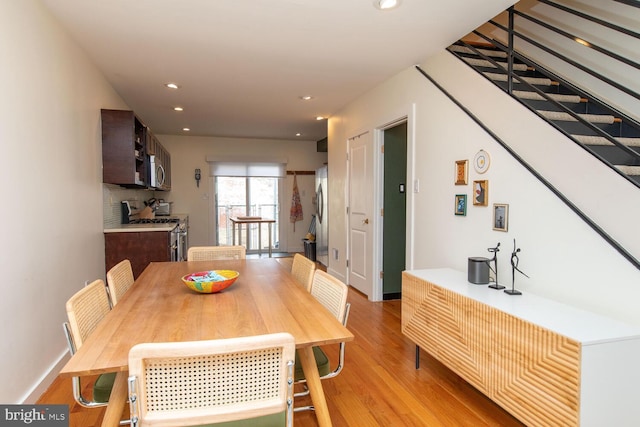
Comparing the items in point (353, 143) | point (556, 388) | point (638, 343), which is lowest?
point (556, 388)

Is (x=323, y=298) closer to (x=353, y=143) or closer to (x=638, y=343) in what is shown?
(x=638, y=343)

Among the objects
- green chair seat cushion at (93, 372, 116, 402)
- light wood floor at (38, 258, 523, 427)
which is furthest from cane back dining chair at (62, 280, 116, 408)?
light wood floor at (38, 258, 523, 427)

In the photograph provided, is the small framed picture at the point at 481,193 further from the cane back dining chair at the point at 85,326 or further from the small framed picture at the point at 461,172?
the cane back dining chair at the point at 85,326

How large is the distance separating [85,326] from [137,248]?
2531 millimetres

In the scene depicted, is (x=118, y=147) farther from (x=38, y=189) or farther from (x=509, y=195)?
(x=509, y=195)

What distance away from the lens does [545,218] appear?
86.3 inches

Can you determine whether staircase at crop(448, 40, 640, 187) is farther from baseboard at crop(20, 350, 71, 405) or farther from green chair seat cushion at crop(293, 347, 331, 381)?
baseboard at crop(20, 350, 71, 405)

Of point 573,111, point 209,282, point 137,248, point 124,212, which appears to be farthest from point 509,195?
point 124,212

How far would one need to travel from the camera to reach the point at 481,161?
268 centimetres

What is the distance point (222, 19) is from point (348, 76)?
1605mm

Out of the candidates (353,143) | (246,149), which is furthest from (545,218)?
(246,149)

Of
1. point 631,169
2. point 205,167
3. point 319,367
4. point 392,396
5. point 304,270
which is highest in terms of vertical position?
point 205,167

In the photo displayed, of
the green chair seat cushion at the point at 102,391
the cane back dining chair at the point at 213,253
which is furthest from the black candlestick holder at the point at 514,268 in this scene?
the green chair seat cushion at the point at 102,391

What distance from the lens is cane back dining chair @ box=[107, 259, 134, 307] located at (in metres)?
1.90
